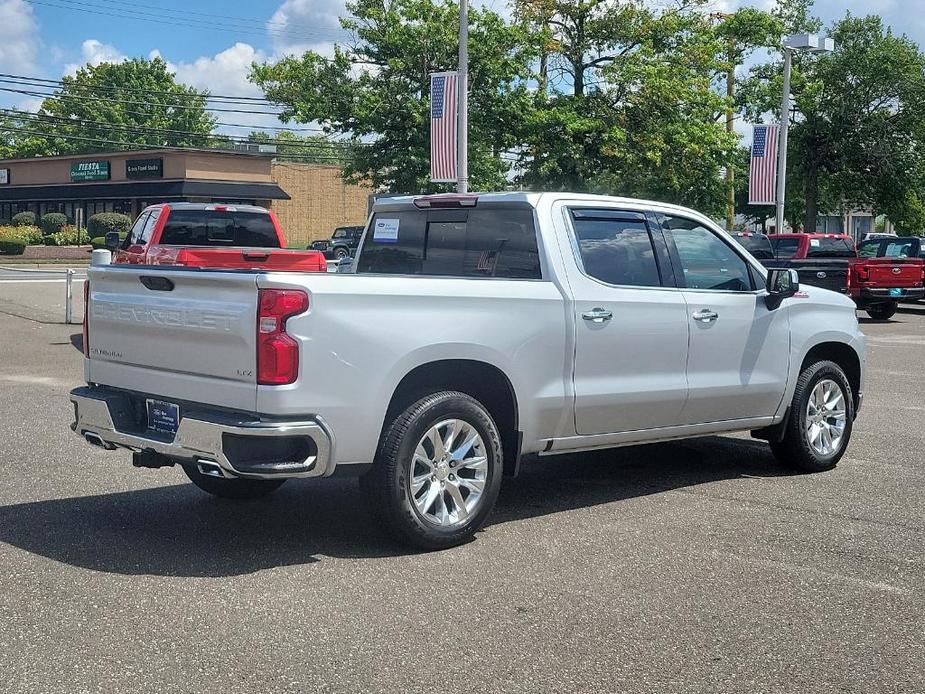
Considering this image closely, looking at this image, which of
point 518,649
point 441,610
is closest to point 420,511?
point 441,610

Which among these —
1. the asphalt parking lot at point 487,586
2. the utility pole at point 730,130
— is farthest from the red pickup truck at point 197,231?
the utility pole at point 730,130

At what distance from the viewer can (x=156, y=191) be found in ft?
203

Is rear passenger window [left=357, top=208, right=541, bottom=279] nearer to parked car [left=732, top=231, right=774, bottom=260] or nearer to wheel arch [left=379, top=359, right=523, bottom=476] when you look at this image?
wheel arch [left=379, top=359, right=523, bottom=476]

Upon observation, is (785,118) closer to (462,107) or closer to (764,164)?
(764,164)

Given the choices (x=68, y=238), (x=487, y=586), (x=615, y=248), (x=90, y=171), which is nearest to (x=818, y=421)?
(x=615, y=248)

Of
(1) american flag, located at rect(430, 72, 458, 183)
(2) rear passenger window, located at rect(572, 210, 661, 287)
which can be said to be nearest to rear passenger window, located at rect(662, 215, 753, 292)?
(2) rear passenger window, located at rect(572, 210, 661, 287)

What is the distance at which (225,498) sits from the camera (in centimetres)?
700

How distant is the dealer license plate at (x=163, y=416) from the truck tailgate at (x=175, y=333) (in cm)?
5

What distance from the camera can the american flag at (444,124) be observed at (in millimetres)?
23688

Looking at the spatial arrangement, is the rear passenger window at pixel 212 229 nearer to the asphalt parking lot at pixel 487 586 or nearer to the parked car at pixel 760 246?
the asphalt parking lot at pixel 487 586

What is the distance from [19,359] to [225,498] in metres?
8.61

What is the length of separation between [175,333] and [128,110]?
111 metres

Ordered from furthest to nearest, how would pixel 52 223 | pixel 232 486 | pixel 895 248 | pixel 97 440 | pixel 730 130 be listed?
pixel 52 223 → pixel 730 130 → pixel 895 248 → pixel 232 486 → pixel 97 440

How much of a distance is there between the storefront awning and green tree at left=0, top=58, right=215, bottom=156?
123 feet
